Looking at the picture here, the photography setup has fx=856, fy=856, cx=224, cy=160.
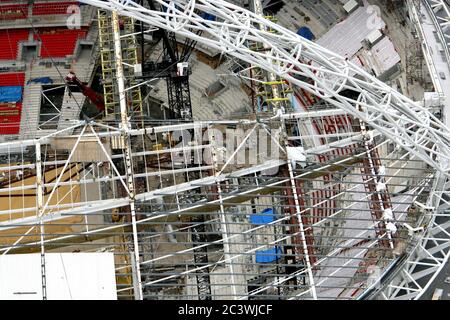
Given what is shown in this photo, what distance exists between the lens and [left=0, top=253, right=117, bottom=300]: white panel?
3412 centimetres

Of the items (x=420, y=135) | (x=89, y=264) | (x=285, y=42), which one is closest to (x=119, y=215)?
(x=89, y=264)

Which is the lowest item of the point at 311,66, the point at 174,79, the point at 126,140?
the point at 126,140

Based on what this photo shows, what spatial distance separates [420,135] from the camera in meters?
37.2

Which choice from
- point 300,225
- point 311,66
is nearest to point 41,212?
point 300,225

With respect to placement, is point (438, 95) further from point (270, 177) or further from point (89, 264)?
point (89, 264)

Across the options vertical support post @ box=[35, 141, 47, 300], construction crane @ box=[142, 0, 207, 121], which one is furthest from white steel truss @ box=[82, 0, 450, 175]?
construction crane @ box=[142, 0, 207, 121]

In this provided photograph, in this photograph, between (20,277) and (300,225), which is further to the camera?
(300,225)

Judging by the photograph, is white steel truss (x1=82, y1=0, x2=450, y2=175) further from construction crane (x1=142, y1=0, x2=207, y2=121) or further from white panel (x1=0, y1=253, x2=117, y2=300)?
construction crane (x1=142, y1=0, x2=207, y2=121)

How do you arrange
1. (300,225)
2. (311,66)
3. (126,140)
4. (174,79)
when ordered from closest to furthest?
(311,66)
(300,225)
(126,140)
(174,79)

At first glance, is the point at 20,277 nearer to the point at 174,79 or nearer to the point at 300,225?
the point at 300,225

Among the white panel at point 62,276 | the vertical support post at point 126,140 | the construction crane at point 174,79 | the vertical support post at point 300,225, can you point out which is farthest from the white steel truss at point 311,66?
the construction crane at point 174,79

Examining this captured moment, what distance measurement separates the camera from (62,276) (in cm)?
3444

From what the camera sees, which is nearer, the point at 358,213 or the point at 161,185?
the point at 161,185
